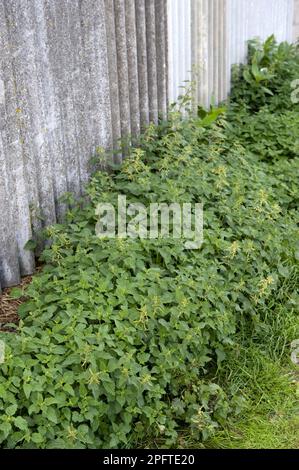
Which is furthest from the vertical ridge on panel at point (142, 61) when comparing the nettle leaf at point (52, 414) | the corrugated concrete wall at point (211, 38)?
the nettle leaf at point (52, 414)

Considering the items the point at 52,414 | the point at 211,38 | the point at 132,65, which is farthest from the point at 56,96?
the point at 211,38

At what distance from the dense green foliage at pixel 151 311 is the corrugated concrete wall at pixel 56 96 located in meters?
0.21

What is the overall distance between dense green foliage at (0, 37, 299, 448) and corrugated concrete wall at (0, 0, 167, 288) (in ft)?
0.68

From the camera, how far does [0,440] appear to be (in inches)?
107

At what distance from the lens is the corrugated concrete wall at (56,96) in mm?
3715

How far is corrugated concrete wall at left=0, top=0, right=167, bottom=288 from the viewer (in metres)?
3.71

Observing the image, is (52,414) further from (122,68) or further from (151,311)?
(122,68)

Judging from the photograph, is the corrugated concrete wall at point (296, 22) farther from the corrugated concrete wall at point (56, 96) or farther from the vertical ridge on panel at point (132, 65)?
the vertical ridge on panel at point (132, 65)

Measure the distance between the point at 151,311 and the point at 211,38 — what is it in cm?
401

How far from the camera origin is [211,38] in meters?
6.51

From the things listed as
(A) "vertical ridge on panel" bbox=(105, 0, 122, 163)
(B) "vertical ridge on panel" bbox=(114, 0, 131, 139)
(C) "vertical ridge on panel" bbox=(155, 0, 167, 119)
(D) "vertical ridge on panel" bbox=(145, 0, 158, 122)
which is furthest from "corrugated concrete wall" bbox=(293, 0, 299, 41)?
(A) "vertical ridge on panel" bbox=(105, 0, 122, 163)

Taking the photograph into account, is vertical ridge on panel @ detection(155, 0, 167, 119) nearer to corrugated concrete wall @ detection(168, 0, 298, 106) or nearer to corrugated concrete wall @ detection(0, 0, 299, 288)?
corrugated concrete wall @ detection(0, 0, 299, 288)

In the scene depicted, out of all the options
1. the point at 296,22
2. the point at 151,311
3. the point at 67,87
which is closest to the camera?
the point at 151,311
